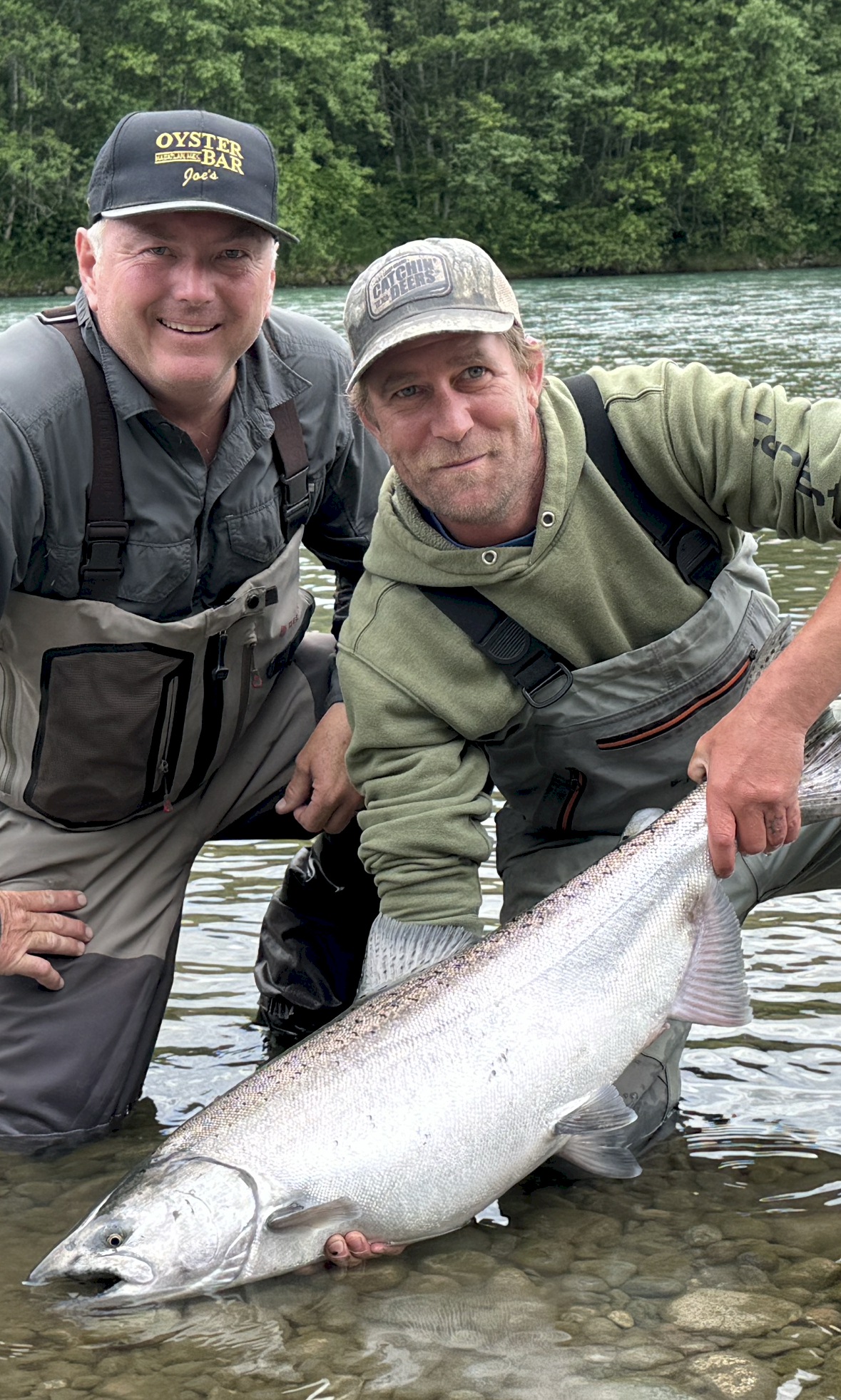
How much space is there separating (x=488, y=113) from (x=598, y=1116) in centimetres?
5612

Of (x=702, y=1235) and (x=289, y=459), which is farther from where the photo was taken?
(x=289, y=459)

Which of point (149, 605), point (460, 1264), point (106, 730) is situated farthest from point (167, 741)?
point (460, 1264)

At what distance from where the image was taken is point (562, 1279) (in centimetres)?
315

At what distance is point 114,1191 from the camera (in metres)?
3.18

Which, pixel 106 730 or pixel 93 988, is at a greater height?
pixel 106 730

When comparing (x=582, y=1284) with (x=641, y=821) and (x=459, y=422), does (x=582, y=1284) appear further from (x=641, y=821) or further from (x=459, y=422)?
(x=459, y=422)

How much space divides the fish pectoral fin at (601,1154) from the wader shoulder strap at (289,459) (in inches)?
72.9

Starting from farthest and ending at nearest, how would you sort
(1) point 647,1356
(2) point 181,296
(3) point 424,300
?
(2) point 181,296 → (3) point 424,300 → (1) point 647,1356

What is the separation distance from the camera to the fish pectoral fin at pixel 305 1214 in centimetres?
304

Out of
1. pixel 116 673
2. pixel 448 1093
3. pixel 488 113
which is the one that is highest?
pixel 488 113

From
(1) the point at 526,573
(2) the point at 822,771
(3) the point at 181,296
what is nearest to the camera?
(2) the point at 822,771

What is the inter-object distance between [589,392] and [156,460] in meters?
1.08

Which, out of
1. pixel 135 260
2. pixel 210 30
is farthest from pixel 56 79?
pixel 135 260

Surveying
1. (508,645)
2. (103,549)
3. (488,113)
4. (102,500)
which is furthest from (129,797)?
(488,113)
